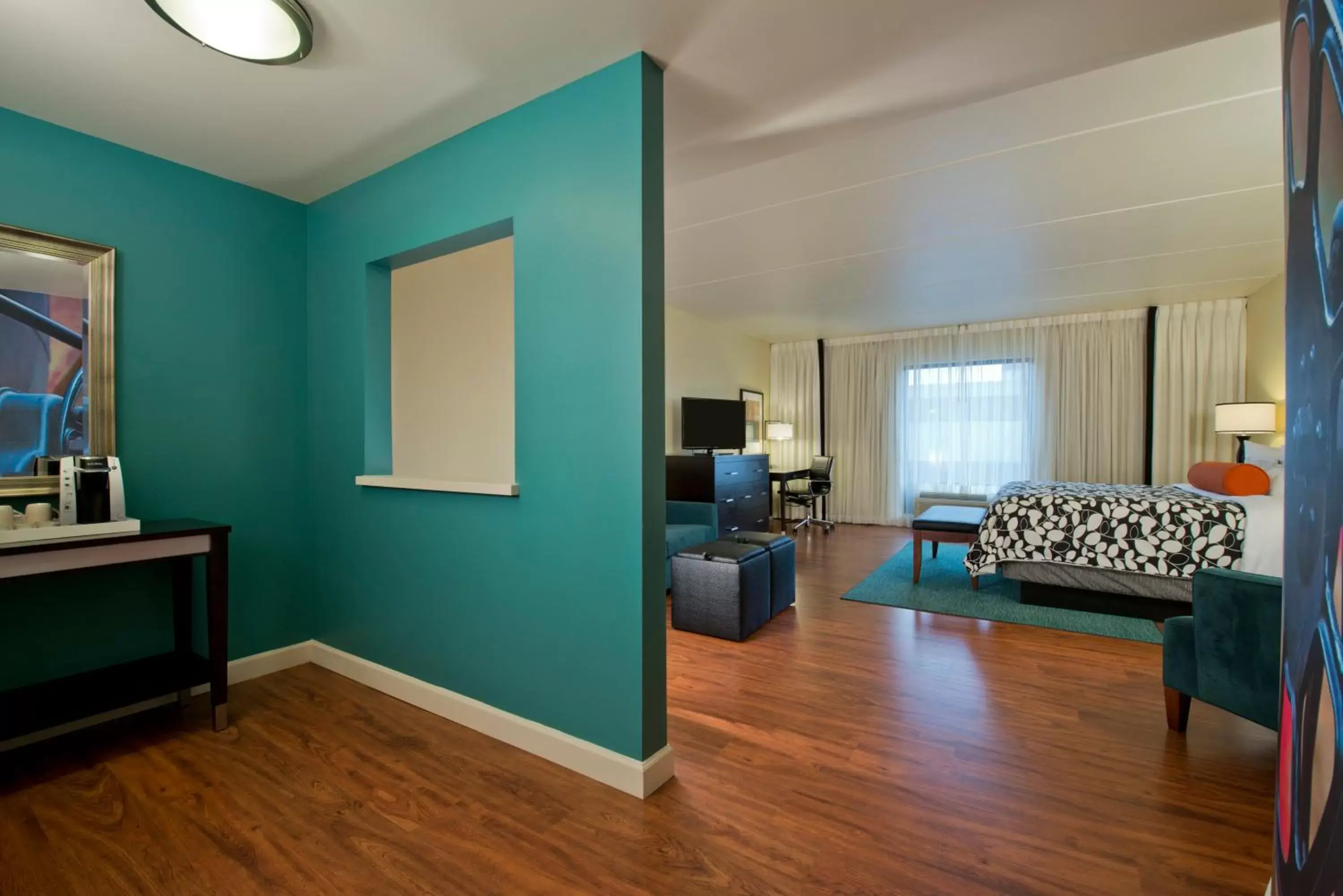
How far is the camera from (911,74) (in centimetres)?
192

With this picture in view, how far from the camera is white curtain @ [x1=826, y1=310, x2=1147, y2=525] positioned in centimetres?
643

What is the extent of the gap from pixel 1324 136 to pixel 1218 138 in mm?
2860

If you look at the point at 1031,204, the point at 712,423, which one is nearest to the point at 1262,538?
the point at 1031,204

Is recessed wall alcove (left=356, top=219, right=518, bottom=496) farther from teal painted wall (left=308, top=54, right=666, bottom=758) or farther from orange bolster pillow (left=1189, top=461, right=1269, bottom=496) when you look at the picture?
orange bolster pillow (left=1189, top=461, right=1269, bottom=496)

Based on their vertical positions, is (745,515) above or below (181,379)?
below

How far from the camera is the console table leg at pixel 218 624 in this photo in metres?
2.22

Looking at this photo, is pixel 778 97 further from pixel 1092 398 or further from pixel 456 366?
pixel 1092 398

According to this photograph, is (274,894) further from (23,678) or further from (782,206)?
(782,206)

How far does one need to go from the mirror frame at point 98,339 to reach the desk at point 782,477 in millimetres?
5854

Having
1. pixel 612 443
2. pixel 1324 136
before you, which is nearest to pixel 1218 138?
pixel 1324 136

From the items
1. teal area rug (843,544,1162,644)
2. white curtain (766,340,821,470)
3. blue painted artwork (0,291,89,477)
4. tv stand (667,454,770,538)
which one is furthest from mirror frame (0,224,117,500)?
white curtain (766,340,821,470)

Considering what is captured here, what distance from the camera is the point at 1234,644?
1899 mm

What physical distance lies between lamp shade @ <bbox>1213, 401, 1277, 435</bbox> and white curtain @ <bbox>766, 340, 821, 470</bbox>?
4202 mm

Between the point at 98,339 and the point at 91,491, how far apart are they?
2.19 feet
